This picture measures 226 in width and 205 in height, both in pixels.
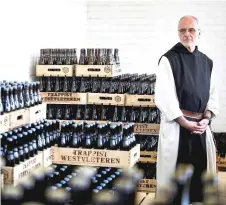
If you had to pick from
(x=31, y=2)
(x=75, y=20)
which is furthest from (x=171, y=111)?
(x=75, y=20)

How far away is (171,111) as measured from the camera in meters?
4.89

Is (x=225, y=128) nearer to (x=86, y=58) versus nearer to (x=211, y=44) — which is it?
(x=211, y=44)

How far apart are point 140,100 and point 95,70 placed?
2.28 ft

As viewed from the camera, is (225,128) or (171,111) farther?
(225,128)

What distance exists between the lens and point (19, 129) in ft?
13.1

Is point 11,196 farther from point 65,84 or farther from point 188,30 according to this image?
point 65,84

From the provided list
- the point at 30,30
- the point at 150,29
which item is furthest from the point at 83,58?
the point at 150,29

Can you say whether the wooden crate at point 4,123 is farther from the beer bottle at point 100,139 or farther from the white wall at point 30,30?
the white wall at point 30,30

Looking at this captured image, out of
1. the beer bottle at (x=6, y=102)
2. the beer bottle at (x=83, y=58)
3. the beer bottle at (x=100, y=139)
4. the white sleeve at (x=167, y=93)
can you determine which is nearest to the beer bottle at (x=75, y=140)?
the beer bottle at (x=100, y=139)

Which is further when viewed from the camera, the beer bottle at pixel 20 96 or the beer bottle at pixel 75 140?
the beer bottle at pixel 75 140

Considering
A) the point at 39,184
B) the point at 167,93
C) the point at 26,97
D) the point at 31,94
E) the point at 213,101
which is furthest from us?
the point at 213,101

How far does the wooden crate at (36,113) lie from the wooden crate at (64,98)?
1439mm

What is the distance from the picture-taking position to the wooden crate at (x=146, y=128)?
626cm

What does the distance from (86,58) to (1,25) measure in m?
1.33
